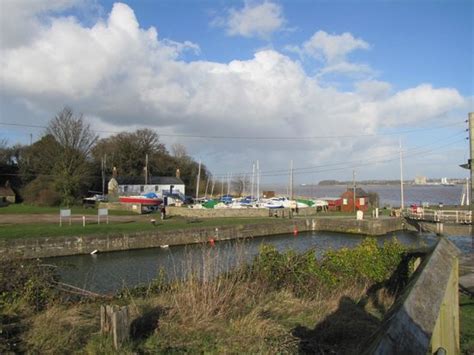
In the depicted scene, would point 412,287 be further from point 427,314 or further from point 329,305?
point 329,305

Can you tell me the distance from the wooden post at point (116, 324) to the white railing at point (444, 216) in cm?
3446

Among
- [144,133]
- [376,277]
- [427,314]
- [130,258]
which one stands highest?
[144,133]

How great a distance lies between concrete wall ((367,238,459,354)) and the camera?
1.91 meters

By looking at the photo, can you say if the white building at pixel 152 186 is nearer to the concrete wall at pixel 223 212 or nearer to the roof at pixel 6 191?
the roof at pixel 6 191

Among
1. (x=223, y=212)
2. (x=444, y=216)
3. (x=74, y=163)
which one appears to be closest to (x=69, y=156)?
(x=74, y=163)

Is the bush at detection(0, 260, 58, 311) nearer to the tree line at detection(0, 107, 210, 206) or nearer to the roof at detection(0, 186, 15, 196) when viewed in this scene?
the tree line at detection(0, 107, 210, 206)

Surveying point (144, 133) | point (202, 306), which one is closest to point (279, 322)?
point (202, 306)

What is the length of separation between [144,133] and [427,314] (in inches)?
3621

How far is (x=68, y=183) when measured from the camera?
53.1 m

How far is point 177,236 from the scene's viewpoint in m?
32.8

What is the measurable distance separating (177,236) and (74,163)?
90.9 feet

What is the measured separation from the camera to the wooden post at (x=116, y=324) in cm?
513

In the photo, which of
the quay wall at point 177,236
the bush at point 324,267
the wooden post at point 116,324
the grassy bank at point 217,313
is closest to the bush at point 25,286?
the grassy bank at point 217,313

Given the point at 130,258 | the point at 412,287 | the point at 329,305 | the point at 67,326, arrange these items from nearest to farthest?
the point at 412,287
the point at 67,326
the point at 329,305
the point at 130,258
